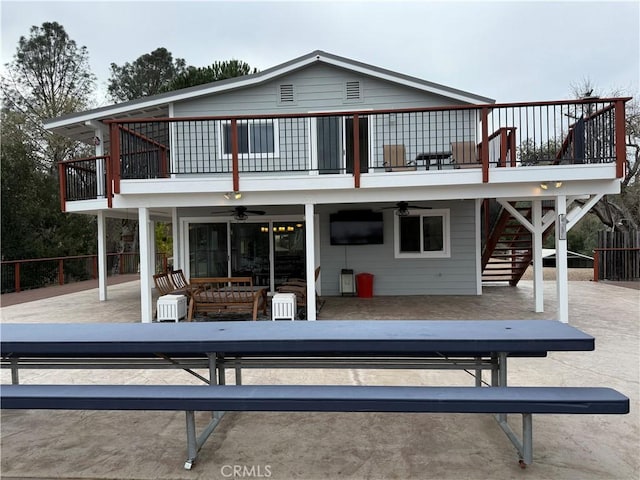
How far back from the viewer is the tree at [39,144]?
618 inches

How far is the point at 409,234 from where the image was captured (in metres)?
10.6

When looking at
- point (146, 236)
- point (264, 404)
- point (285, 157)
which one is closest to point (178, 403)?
point (264, 404)

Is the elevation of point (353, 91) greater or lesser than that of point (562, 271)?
greater

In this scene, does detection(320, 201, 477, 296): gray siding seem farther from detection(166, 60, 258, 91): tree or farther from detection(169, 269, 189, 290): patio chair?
detection(166, 60, 258, 91): tree

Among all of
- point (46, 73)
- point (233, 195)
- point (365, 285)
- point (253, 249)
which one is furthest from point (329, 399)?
point (46, 73)

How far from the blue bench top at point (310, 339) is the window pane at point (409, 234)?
729 cm

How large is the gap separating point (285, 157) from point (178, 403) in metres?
7.78

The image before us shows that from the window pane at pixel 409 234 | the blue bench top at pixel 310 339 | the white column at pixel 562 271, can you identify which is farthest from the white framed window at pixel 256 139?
the blue bench top at pixel 310 339

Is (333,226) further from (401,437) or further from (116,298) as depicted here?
(401,437)

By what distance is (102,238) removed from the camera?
35.9 feet

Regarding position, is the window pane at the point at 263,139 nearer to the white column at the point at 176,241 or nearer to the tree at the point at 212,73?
the white column at the point at 176,241

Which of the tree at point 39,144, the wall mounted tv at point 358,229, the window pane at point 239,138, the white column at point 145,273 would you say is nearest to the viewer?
the white column at point 145,273

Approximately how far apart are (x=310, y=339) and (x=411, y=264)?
8054mm

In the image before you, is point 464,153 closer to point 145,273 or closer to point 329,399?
point 145,273
